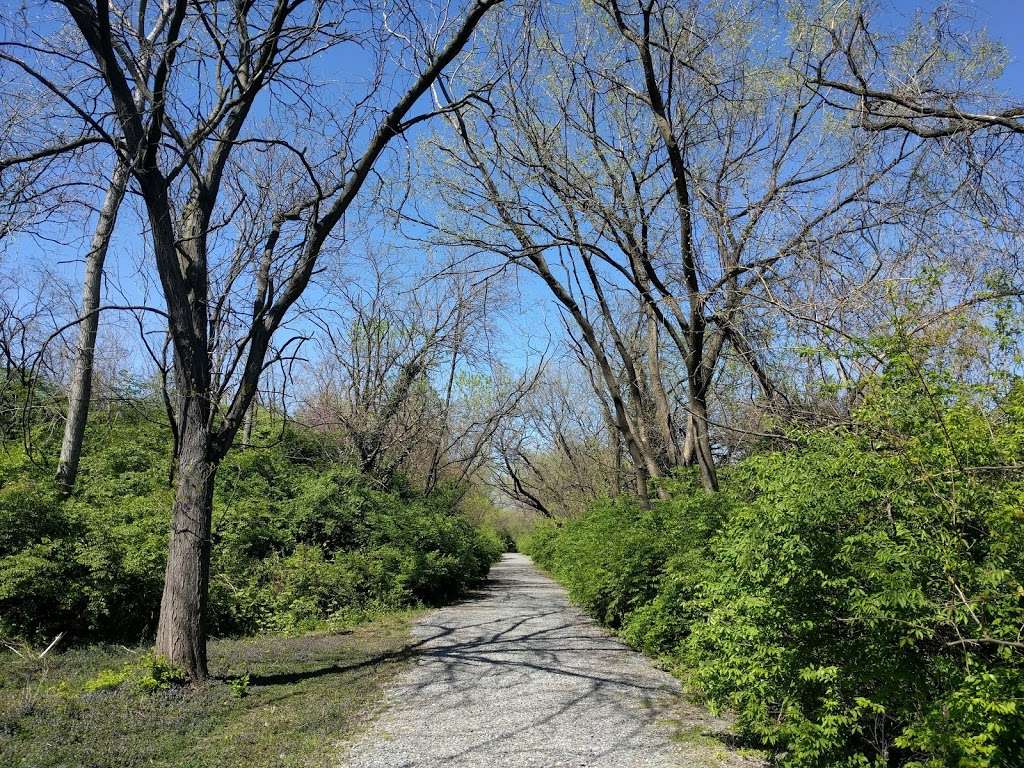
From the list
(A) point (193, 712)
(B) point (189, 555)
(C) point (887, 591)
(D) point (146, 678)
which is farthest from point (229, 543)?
(C) point (887, 591)

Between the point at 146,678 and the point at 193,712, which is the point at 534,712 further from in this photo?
the point at 146,678

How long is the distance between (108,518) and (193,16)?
280 inches

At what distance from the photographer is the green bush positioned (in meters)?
3.23

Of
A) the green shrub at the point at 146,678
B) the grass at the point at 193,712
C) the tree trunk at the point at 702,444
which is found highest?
the tree trunk at the point at 702,444

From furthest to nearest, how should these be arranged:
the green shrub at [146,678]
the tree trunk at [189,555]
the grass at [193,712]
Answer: the tree trunk at [189,555] < the green shrub at [146,678] < the grass at [193,712]

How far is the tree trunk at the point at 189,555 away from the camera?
6.45 m

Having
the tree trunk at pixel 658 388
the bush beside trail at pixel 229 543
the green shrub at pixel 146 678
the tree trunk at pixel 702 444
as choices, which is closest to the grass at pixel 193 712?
the green shrub at pixel 146 678

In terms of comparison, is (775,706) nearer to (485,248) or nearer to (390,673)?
(390,673)

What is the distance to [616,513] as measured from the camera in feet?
45.6

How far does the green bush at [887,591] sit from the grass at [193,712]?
3.08 metres

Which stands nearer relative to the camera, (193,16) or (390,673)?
(193,16)

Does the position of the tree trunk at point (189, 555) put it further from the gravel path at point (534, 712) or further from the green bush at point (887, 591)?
the green bush at point (887, 591)

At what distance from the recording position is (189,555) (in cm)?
654

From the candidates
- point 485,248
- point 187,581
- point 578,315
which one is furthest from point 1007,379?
point 578,315
